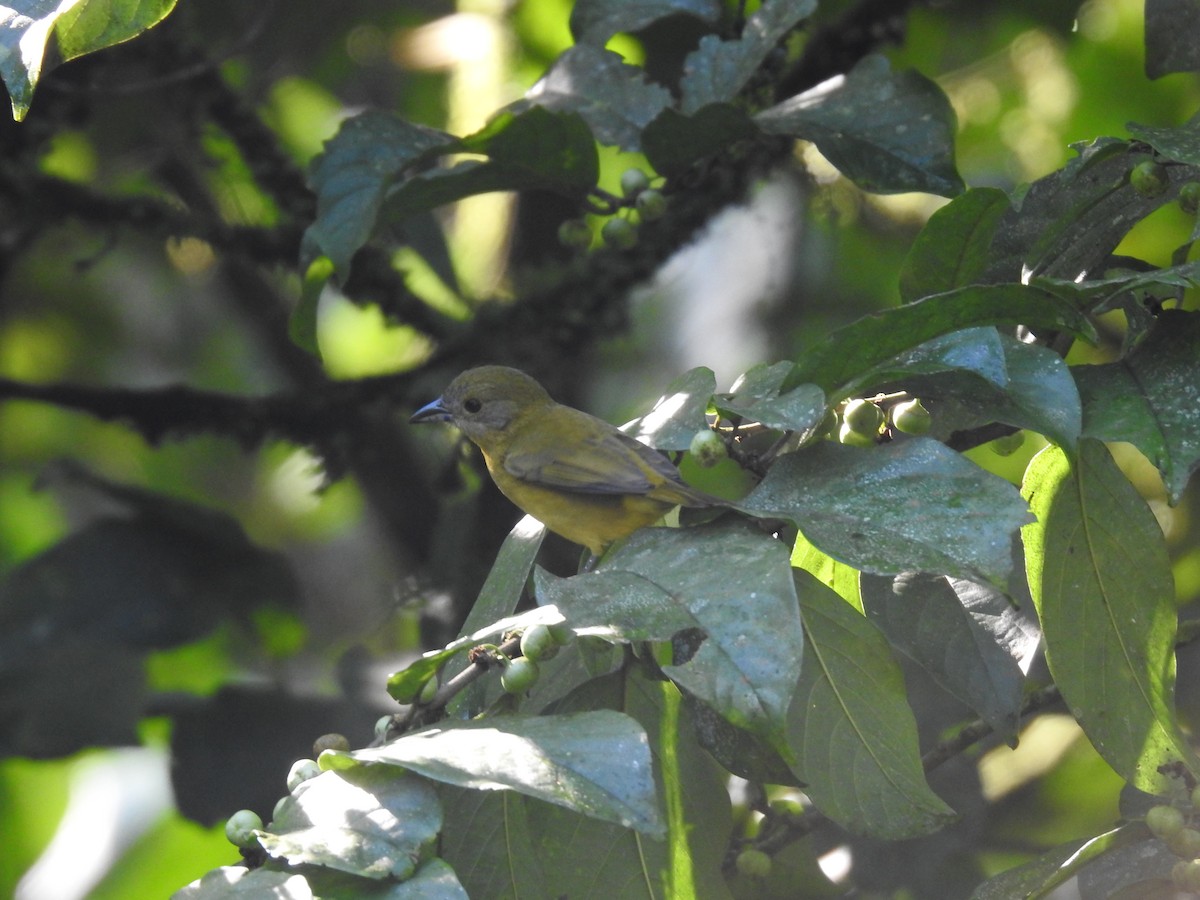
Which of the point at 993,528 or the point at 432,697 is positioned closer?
the point at 993,528

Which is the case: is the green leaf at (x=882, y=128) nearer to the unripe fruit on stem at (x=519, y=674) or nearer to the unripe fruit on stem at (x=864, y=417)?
the unripe fruit on stem at (x=864, y=417)

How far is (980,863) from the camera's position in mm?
2199

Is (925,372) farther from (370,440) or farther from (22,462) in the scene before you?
(22,462)

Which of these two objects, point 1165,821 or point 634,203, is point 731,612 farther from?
point 634,203

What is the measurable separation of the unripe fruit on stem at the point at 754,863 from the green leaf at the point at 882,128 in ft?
3.07

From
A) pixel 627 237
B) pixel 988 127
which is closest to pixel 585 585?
pixel 627 237

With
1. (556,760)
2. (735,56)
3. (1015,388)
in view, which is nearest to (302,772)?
(556,760)

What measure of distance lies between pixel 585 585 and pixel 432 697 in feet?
0.71

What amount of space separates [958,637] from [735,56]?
1.01 metres

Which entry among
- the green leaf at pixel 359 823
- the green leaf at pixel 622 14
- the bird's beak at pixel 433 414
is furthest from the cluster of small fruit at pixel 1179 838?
the bird's beak at pixel 433 414

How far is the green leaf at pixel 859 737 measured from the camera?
125 centimetres

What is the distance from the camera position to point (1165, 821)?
1248 millimetres

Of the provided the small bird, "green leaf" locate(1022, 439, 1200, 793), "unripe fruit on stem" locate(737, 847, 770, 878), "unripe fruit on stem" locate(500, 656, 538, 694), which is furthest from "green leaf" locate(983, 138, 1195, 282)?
"unripe fruit on stem" locate(737, 847, 770, 878)

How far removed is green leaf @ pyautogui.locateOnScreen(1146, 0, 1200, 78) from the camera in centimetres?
160
